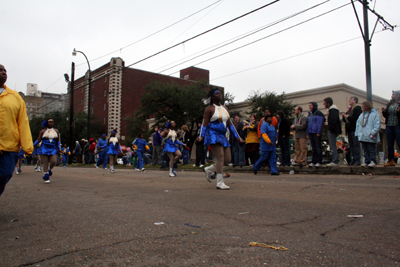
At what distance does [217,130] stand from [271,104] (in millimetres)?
26142

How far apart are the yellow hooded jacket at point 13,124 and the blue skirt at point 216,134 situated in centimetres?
358

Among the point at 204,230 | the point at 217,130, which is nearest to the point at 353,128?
the point at 217,130

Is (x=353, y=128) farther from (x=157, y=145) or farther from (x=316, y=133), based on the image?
(x=157, y=145)

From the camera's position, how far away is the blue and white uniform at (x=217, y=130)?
6887 mm

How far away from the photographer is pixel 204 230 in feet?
11.3

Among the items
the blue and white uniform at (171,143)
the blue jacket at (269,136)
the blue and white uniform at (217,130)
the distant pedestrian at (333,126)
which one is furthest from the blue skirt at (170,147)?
the distant pedestrian at (333,126)

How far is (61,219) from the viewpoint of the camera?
412 centimetres

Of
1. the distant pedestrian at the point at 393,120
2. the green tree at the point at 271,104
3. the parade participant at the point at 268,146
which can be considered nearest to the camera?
the distant pedestrian at the point at 393,120

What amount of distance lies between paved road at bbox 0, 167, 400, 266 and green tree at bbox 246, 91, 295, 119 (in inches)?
1038

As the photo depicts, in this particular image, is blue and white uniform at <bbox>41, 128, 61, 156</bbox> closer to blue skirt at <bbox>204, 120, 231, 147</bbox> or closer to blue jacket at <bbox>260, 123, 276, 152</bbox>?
blue skirt at <bbox>204, 120, 231, 147</bbox>

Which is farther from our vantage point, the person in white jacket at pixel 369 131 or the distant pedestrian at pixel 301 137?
the distant pedestrian at pixel 301 137

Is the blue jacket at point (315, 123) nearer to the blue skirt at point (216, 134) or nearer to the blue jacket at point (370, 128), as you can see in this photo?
the blue jacket at point (370, 128)

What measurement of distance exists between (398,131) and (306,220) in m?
6.67

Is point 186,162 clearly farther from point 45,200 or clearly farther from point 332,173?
point 45,200
